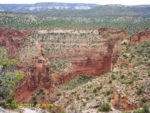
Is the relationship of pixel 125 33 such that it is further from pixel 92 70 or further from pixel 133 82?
Answer: pixel 133 82

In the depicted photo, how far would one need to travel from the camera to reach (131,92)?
20656 mm

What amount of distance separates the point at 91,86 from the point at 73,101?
291 cm

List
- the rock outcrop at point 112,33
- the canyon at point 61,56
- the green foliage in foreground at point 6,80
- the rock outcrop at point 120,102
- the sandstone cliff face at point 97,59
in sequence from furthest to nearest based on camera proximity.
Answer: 1. the rock outcrop at point 112,33
2. the sandstone cliff face at point 97,59
3. the canyon at point 61,56
4. the rock outcrop at point 120,102
5. the green foliage in foreground at point 6,80

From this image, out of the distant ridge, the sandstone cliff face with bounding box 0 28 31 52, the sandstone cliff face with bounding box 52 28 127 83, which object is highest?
the distant ridge

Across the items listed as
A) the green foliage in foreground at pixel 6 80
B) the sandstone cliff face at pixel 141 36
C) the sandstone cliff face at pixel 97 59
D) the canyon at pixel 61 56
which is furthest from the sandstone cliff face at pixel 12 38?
the green foliage in foreground at pixel 6 80

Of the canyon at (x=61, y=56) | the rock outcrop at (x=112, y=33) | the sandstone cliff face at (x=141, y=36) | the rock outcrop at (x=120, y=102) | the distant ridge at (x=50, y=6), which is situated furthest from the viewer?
the distant ridge at (x=50, y=6)

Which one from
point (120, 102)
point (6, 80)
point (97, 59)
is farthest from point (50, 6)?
point (6, 80)

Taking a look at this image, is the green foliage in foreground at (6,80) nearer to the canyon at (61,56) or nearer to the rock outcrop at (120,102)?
the rock outcrop at (120,102)

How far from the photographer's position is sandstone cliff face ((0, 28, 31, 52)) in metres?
48.0

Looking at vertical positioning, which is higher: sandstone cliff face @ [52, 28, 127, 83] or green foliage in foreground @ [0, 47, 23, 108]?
green foliage in foreground @ [0, 47, 23, 108]

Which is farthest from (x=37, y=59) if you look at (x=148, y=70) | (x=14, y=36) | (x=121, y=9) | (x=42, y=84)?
(x=121, y=9)

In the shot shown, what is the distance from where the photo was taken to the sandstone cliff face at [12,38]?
47969 mm

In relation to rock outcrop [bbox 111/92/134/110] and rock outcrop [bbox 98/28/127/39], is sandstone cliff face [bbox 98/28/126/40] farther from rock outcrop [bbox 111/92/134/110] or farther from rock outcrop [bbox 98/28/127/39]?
rock outcrop [bbox 111/92/134/110]

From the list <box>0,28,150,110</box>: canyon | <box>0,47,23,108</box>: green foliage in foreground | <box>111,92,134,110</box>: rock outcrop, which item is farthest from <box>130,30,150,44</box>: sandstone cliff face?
<box>0,47,23,108</box>: green foliage in foreground
